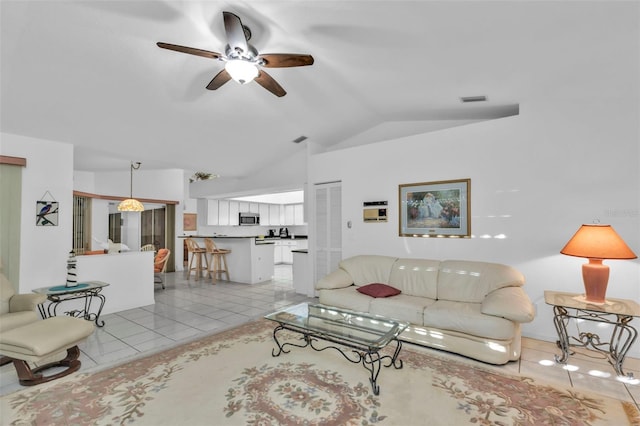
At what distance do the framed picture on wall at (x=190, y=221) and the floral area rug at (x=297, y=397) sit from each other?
7230 millimetres

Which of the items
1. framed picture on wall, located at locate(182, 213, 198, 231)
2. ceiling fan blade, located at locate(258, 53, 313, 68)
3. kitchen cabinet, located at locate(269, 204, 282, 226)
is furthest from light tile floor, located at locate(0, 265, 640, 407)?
kitchen cabinet, located at locate(269, 204, 282, 226)

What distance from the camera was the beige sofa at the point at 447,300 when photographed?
8.88 feet

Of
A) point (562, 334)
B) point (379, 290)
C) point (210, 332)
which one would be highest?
point (379, 290)

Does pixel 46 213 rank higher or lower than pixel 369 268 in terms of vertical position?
higher

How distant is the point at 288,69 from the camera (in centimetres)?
344

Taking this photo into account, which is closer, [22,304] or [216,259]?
[22,304]

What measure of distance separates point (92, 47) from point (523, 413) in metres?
4.63

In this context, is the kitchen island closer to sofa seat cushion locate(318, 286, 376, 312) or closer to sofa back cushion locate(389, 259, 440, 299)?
sofa seat cushion locate(318, 286, 376, 312)

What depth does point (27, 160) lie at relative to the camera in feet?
12.0

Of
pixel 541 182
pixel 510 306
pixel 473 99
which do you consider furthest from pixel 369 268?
pixel 473 99

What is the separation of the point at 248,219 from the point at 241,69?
7.62 meters

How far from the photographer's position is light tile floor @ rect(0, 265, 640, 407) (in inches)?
97.4

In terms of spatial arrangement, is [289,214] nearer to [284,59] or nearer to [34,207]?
[34,207]

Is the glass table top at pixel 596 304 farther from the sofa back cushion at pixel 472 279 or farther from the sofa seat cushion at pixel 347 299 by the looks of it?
the sofa seat cushion at pixel 347 299
